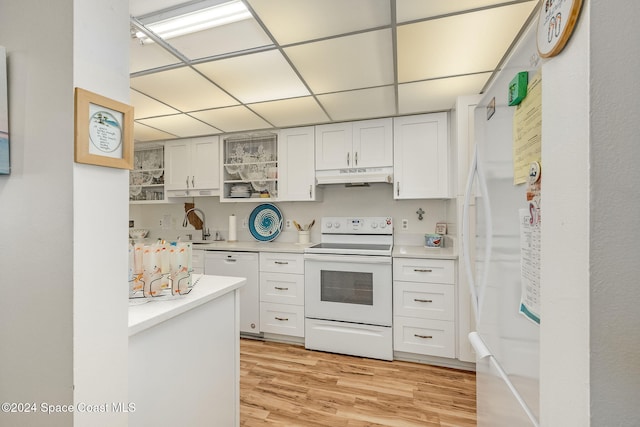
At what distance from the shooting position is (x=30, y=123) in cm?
68

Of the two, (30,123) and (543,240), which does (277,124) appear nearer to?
(30,123)

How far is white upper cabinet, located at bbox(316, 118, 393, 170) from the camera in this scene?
8.87 feet

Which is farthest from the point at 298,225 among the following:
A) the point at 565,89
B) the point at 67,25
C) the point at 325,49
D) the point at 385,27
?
the point at 565,89

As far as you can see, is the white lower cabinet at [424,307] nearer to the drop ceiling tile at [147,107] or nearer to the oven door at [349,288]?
the oven door at [349,288]

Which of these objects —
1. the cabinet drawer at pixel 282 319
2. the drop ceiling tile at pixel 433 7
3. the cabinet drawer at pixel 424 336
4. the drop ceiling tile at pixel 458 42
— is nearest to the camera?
the drop ceiling tile at pixel 433 7

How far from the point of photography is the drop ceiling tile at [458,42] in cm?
134

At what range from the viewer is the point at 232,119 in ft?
8.94

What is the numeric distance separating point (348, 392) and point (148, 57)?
256 centimetres

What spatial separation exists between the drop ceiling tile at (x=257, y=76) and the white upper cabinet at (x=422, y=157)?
1.08m

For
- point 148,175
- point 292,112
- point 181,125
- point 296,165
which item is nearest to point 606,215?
point 292,112

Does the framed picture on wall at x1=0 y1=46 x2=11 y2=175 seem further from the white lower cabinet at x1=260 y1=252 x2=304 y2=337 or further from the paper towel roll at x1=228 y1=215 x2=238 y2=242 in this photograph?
the paper towel roll at x1=228 y1=215 x2=238 y2=242

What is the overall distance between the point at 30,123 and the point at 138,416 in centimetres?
90

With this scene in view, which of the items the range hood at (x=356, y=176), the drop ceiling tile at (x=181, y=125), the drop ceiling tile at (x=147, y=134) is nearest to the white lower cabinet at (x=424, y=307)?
the range hood at (x=356, y=176)

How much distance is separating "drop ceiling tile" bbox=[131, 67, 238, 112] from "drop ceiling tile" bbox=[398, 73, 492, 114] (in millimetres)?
1432
